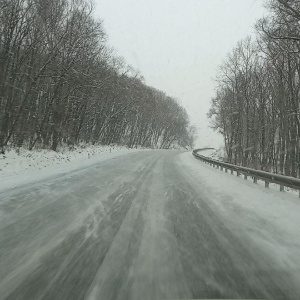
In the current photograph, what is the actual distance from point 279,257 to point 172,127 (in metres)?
72.3

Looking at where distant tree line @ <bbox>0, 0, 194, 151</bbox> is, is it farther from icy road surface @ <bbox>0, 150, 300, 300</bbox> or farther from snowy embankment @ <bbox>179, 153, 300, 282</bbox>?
snowy embankment @ <bbox>179, 153, 300, 282</bbox>

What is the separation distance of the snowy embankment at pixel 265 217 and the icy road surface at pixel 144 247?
18mm

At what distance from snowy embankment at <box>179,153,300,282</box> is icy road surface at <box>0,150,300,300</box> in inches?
0.7

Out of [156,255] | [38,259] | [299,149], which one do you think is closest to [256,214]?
[156,255]

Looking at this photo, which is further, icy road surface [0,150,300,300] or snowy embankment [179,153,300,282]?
snowy embankment [179,153,300,282]

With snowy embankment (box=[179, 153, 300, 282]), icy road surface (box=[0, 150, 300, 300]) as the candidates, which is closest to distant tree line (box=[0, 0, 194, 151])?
icy road surface (box=[0, 150, 300, 300])

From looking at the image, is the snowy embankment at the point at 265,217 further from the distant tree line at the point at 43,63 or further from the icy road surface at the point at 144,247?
the distant tree line at the point at 43,63

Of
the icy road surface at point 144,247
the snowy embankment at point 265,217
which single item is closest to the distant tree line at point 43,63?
the icy road surface at point 144,247

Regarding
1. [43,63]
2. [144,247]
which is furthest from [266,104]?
[144,247]

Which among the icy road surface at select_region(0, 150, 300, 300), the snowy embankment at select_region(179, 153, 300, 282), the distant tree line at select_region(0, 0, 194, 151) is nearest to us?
the icy road surface at select_region(0, 150, 300, 300)

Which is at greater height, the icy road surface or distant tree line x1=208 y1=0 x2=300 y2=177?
distant tree line x1=208 y1=0 x2=300 y2=177

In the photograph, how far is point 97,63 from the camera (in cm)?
2666

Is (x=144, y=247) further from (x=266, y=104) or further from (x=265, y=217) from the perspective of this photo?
(x=266, y=104)

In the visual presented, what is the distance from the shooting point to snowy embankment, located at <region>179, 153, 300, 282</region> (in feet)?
13.0
